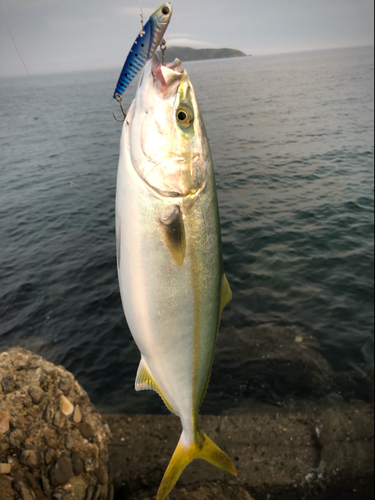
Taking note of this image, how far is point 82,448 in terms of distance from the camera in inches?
132

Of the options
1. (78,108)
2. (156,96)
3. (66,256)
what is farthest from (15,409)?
(78,108)

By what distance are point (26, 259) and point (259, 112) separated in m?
25.5

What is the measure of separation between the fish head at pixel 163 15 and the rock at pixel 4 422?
129 inches

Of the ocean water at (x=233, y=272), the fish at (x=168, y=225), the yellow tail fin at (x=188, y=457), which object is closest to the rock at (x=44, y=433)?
the ocean water at (x=233, y=272)

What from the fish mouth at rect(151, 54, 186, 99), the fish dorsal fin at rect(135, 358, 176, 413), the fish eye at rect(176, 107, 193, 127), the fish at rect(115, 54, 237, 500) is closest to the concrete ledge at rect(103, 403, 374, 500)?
the fish dorsal fin at rect(135, 358, 176, 413)

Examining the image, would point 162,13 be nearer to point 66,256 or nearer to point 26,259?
point 26,259

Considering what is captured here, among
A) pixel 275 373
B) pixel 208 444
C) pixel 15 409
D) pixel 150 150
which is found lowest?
pixel 275 373

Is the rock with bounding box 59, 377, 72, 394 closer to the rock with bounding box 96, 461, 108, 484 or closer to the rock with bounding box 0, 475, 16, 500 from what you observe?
the rock with bounding box 96, 461, 108, 484

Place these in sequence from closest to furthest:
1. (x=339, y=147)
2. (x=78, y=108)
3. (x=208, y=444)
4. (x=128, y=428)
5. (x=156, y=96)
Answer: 1. (x=156, y=96)
2. (x=208, y=444)
3. (x=128, y=428)
4. (x=339, y=147)
5. (x=78, y=108)

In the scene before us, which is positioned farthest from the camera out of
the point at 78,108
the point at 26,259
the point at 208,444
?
the point at 78,108

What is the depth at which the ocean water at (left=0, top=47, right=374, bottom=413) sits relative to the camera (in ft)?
17.3

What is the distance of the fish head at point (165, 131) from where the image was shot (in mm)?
1903

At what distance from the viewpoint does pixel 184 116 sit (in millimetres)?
1938

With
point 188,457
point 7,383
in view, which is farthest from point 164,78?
point 7,383
